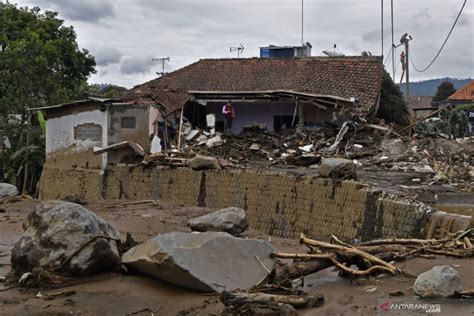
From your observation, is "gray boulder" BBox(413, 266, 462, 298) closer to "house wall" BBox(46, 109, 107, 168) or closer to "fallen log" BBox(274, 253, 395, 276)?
"fallen log" BBox(274, 253, 395, 276)

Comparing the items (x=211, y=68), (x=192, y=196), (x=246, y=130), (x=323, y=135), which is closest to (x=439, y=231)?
(x=192, y=196)

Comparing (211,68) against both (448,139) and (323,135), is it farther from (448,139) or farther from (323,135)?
(448,139)

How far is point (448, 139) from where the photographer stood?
20984 mm

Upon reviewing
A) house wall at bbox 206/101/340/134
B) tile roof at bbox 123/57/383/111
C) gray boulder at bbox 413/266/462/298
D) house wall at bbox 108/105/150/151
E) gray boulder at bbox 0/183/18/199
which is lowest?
gray boulder at bbox 0/183/18/199

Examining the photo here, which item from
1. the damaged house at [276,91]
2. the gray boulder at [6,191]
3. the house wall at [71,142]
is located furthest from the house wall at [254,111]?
the gray boulder at [6,191]

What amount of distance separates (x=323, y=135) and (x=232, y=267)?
1486cm

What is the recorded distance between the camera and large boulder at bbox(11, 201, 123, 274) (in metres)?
6.79

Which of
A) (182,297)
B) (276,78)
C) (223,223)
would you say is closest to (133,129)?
(276,78)

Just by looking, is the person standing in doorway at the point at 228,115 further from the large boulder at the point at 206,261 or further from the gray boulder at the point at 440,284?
the gray boulder at the point at 440,284

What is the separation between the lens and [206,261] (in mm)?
6312

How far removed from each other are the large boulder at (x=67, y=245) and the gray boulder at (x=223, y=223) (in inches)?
94.7

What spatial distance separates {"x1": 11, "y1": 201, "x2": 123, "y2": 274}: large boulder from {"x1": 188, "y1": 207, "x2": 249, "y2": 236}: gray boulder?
2405 millimetres

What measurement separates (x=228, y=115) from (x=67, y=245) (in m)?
16.8

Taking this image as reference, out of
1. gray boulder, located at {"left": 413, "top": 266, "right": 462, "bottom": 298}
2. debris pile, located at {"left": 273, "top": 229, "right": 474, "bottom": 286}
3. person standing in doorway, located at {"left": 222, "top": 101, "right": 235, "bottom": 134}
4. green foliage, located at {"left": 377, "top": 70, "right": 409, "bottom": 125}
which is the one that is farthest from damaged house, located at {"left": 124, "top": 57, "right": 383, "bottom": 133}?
gray boulder, located at {"left": 413, "top": 266, "right": 462, "bottom": 298}
